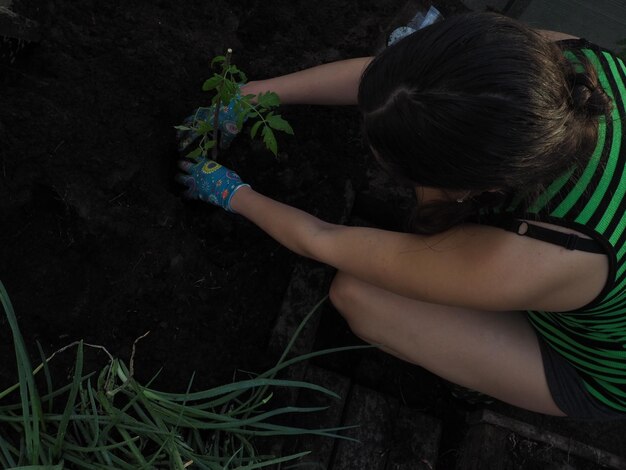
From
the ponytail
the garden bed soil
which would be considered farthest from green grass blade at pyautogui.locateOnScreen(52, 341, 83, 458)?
the ponytail

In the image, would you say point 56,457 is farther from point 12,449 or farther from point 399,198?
point 399,198

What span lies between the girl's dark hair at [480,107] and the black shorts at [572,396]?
0.65 m

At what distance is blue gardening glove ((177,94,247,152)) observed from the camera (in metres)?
1.59

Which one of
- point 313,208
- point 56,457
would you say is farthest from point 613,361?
point 56,457

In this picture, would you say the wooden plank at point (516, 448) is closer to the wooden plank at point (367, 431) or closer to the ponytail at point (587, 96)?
the wooden plank at point (367, 431)

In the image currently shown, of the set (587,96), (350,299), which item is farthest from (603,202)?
(350,299)

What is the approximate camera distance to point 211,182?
1548 millimetres

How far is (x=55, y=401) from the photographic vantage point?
1.28 m

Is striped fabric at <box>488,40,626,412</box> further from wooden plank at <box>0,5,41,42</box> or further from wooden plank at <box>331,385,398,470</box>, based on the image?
wooden plank at <box>0,5,41,42</box>

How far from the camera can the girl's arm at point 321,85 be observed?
161cm

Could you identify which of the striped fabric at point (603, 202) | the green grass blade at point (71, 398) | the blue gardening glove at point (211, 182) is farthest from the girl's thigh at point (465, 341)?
the green grass blade at point (71, 398)

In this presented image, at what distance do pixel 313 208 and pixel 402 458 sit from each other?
34.4 inches

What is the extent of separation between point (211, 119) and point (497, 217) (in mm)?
931

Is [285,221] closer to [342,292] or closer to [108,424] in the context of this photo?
[342,292]
